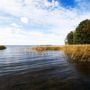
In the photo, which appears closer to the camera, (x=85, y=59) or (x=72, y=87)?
(x=72, y=87)

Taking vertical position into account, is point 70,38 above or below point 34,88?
above

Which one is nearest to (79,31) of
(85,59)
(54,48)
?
(54,48)

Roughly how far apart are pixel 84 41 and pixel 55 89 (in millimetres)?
50935

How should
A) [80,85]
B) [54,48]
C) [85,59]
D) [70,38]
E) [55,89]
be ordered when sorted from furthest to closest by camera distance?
[70,38], [54,48], [85,59], [80,85], [55,89]

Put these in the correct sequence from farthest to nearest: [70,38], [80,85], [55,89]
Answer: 1. [70,38]
2. [80,85]
3. [55,89]

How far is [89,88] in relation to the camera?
1038 cm

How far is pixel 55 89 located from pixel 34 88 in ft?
4.81

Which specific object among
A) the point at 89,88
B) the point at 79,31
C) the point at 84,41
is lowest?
the point at 89,88

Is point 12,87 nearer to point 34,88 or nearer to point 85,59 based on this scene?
point 34,88

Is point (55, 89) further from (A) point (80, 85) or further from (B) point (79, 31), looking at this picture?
(B) point (79, 31)

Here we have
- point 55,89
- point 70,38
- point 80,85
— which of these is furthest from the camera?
point 70,38

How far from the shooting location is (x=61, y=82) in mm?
11891

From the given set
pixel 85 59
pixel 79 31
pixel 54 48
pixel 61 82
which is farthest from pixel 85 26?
pixel 61 82

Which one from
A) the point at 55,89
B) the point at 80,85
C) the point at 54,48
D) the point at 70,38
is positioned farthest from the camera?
the point at 70,38
